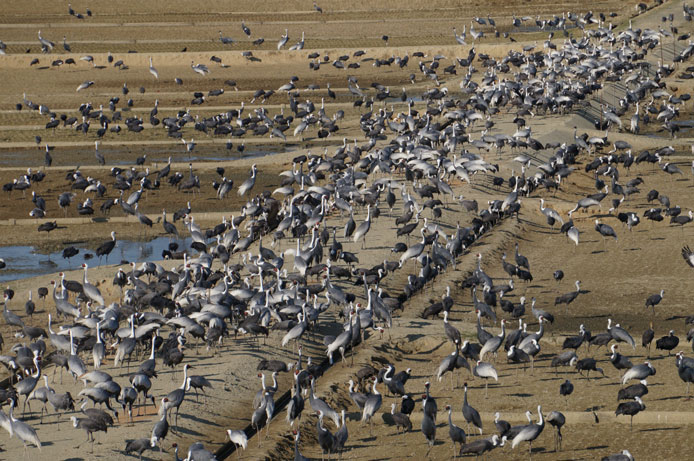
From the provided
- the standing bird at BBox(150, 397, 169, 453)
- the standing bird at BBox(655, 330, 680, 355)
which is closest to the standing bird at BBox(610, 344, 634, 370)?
the standing bird at BBox(655, 330, 680, 355)

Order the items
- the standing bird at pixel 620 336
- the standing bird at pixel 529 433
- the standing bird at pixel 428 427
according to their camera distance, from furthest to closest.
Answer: the standing bird at pixel 620 336, the standing bird at pixel 428 427, the standing bird at pixel 529 433

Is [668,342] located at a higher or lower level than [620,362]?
lower

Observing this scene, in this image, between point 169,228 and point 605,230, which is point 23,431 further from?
point 605,230

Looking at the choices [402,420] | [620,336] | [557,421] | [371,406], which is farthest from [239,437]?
[620,336]

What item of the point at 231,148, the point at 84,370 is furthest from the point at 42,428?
the point at 231,148

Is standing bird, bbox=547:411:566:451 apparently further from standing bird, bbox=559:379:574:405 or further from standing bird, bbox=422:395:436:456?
standing bird, bbox=422:395:436:456

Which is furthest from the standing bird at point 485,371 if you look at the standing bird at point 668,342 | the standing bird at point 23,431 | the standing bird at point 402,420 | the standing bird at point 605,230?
the standing bird at point 605,230

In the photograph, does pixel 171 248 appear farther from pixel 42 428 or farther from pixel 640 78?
pixel 640 78

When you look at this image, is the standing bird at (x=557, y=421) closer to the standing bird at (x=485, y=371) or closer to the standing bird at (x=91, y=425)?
the standing bird at (x=485, y=371)
